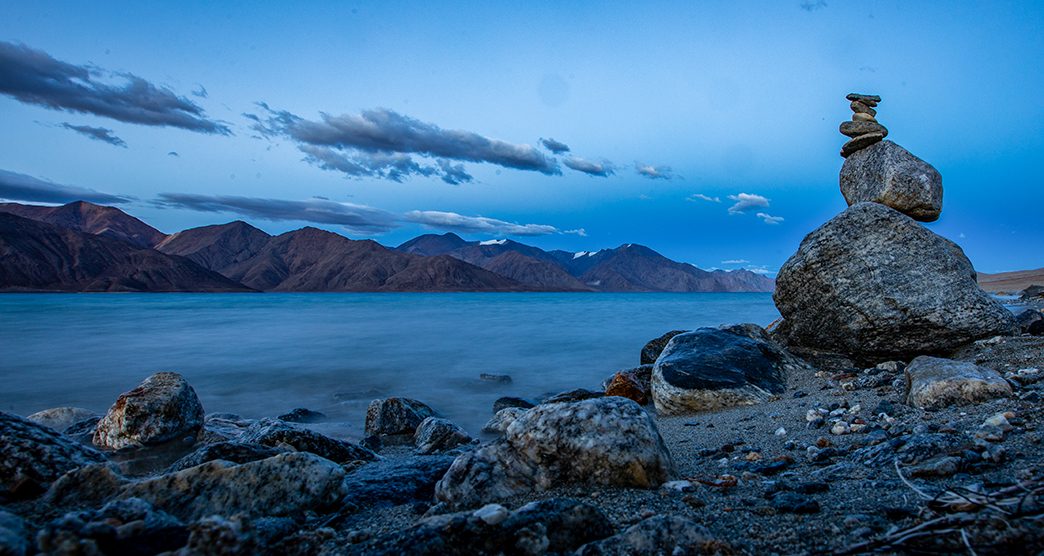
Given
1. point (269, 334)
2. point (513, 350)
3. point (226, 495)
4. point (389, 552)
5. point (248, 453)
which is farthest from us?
point (269, 334)

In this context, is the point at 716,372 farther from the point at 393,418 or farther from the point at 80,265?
the point at 80,265

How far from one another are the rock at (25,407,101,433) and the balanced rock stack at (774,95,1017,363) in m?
11.4

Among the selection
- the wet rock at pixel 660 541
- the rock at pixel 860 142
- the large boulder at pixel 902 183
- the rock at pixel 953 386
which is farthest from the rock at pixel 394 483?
the rock at pixel 860 142

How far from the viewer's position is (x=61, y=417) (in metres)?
8.25

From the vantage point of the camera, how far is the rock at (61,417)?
7949 mm

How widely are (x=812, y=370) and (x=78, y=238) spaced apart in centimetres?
17846

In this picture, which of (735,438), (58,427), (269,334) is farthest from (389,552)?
(269,334)

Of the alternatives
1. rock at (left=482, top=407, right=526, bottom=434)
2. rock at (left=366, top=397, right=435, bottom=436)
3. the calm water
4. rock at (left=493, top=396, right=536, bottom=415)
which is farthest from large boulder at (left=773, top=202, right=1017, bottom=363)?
rock at (left=366, top=397, right=435, bottom=436)

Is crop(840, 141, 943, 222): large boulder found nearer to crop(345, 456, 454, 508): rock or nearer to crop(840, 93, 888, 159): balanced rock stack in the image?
crop(840, 93, 888, 159): balanced rock stack

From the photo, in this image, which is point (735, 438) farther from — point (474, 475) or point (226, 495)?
point (226, 495)

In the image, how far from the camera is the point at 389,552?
2.10m

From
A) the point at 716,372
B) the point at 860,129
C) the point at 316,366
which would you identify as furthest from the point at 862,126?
the point at 316,366

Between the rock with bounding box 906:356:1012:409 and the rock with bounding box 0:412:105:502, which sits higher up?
the rock with bounding box 906:356:1012:409

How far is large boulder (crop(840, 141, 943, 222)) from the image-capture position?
8602 mm
